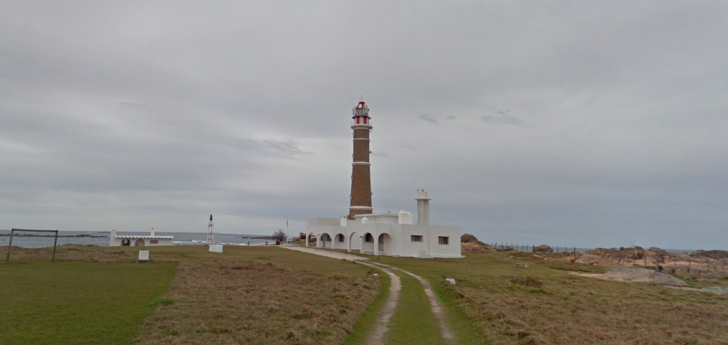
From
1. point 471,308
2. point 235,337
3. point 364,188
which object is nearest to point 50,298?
point 235,337

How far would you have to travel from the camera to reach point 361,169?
181 feet

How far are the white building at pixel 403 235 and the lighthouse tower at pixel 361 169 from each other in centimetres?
224

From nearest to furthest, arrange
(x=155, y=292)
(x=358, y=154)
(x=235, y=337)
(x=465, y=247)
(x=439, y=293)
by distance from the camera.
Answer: (x=235, y=337), (x=155, y=292), (x=439, y=293), (x=358, y=154), (x=465, y=247)

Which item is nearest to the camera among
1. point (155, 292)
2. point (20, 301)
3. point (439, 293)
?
point (20, 301)

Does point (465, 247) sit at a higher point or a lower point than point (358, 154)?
lower

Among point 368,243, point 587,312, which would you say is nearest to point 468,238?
point 368,243

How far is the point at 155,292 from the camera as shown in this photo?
54.0 feet

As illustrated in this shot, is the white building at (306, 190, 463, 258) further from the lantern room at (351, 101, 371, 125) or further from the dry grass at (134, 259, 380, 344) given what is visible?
the dry grass at (134, 259, 380, 344)

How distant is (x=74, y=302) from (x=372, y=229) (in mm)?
34658

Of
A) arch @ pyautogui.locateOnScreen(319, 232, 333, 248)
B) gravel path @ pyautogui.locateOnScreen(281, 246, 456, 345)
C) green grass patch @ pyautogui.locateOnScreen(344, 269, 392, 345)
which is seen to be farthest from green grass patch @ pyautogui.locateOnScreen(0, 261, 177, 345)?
arch @ pyautogui.locateOnScreen(319, 232, 333, 248)

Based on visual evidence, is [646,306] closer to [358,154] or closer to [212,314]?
[212,314]

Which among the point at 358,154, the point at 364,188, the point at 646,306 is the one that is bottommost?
the point at 646,306

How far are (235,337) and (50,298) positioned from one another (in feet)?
23.6

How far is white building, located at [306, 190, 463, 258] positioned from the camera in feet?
153
